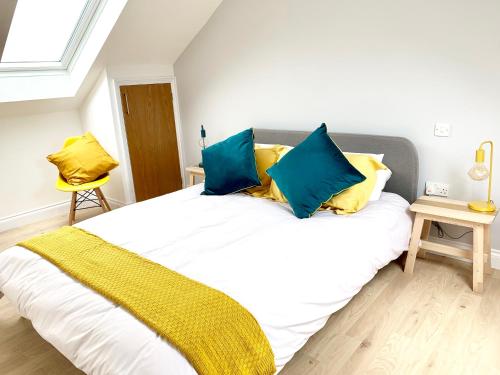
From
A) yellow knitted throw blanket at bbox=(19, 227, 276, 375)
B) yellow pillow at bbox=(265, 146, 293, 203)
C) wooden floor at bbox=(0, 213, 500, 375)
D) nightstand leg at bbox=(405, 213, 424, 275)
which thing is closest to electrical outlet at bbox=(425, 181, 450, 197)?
nightstand leg at bbox=(405, 213, 424, 275)

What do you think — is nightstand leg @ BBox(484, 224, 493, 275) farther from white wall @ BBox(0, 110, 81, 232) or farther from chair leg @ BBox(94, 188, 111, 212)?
white wall @ BBox(0, 110, 81, 232)

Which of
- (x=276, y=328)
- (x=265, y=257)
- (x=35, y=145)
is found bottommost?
(x=276, y=328)

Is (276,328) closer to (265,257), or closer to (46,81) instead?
(265,257)

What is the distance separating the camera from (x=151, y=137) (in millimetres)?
4117

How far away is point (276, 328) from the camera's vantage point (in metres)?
1.64

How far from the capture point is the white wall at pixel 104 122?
379cm

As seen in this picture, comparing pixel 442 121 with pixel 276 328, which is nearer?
pixel 276 328

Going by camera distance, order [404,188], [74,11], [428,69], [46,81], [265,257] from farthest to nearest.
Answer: [46,81] → [74,11] → [404,188] → [428,69] → [265,257]

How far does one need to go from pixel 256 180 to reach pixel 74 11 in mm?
2133

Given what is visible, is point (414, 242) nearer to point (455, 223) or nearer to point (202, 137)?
point (455, 223)

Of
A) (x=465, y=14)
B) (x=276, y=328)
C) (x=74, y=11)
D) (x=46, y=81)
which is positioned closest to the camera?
(x=276, y=328)

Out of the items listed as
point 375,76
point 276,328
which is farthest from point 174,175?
point 276,328

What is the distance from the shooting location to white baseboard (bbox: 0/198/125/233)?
12.5 feet

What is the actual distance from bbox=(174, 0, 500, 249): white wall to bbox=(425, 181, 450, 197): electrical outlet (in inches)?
1.6
